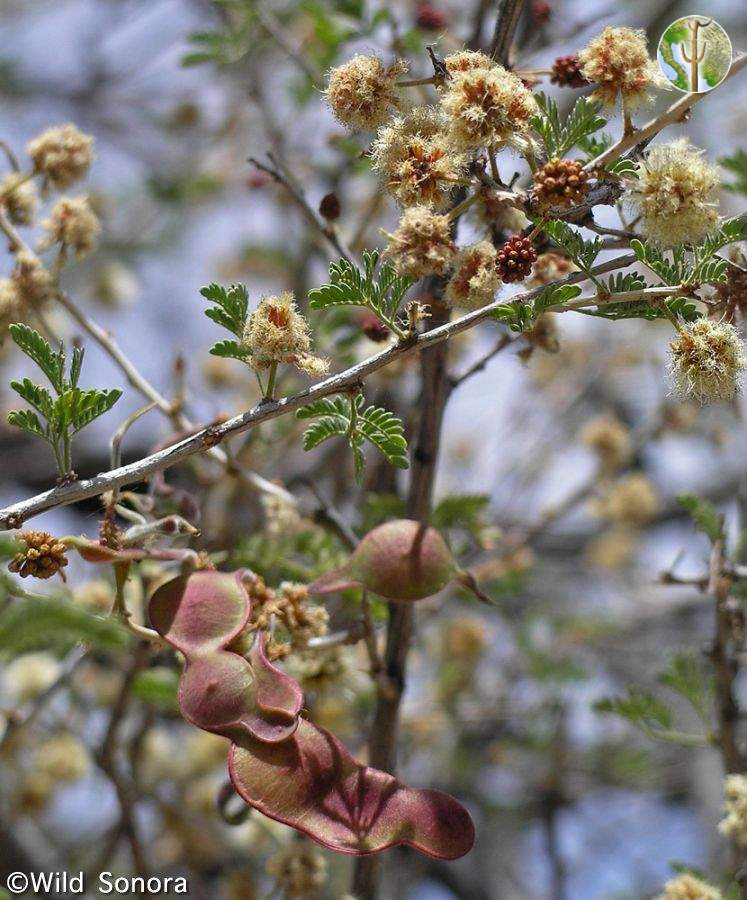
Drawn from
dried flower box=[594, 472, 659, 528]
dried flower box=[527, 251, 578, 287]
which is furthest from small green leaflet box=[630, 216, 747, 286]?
dried flower box=[594, 472, 659, 528]

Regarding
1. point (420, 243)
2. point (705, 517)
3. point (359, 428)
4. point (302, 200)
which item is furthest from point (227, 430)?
point (705, 517)

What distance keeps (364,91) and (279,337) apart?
1.38 feet

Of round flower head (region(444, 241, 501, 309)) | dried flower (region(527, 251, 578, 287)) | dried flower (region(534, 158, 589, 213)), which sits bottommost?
round flower head (region(444, 241, 501, 309))

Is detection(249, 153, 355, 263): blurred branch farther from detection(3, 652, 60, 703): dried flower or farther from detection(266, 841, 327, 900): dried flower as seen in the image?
detection(3, 652, 60, 703): dried flower

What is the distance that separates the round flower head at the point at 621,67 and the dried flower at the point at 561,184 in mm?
154

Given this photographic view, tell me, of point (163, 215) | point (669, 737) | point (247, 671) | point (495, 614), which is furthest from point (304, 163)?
point (247, 671)

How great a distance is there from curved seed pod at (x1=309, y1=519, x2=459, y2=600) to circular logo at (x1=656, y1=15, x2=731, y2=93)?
779mm

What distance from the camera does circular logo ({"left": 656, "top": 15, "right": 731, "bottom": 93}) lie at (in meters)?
1.52

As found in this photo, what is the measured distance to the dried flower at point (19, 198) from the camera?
90.6 inches

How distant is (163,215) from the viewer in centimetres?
548

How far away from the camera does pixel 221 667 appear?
4.94ft

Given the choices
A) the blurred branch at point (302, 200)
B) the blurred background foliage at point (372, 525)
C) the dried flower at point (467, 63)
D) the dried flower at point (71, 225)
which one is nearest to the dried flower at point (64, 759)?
the blurred background foliage at point (372, 525)

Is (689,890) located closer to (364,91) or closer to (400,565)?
(400,565)

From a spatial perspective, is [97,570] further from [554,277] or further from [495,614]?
[495,614]
